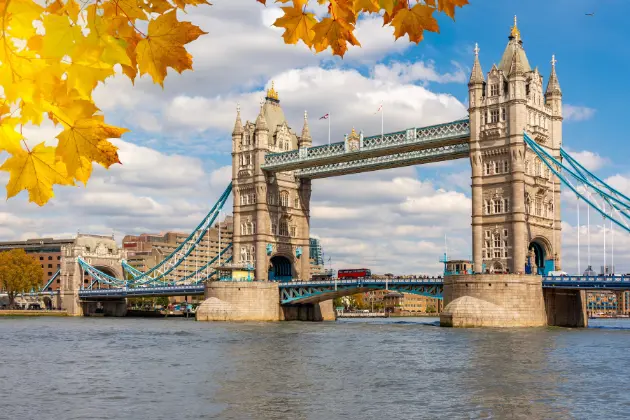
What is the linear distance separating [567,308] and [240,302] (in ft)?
107

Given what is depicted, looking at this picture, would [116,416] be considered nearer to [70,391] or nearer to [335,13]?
[70,391]

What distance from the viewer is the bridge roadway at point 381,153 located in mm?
73688

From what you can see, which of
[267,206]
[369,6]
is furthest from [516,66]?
[369,6]

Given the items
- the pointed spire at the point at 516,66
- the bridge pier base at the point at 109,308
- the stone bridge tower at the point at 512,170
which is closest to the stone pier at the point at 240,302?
the stone bridge tower at the point at 512,170

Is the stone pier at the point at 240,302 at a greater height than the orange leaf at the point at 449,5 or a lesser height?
lesser

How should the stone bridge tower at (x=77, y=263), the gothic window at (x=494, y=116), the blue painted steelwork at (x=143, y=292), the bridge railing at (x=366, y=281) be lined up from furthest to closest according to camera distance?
1. the stone bridge tower at (x=77, y=263)
2. the blue painted steelwork at (x=143, y=292)
3. the bridge railing at (x=366, y=281)
4. the gothic window at (x=494, y=116)

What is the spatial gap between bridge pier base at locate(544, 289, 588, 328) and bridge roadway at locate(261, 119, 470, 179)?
1544 centimetres

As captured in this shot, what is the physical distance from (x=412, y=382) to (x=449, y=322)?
35891 millimetres

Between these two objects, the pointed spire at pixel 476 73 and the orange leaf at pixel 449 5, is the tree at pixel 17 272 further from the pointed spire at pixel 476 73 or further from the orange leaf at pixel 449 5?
the orange leaf at pixel 449 5

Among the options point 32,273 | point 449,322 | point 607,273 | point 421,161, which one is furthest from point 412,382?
point 32,273

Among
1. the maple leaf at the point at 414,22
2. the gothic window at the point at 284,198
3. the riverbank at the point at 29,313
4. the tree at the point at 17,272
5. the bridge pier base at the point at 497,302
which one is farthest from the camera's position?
the tree at the point at 17,272

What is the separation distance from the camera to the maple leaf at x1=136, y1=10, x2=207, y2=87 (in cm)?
296

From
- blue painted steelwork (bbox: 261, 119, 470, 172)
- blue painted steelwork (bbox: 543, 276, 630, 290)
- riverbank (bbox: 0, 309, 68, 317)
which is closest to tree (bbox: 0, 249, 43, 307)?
riverbank (bbox: 0, 309, 68, 317)

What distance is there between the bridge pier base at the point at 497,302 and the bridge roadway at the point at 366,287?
107 inches
